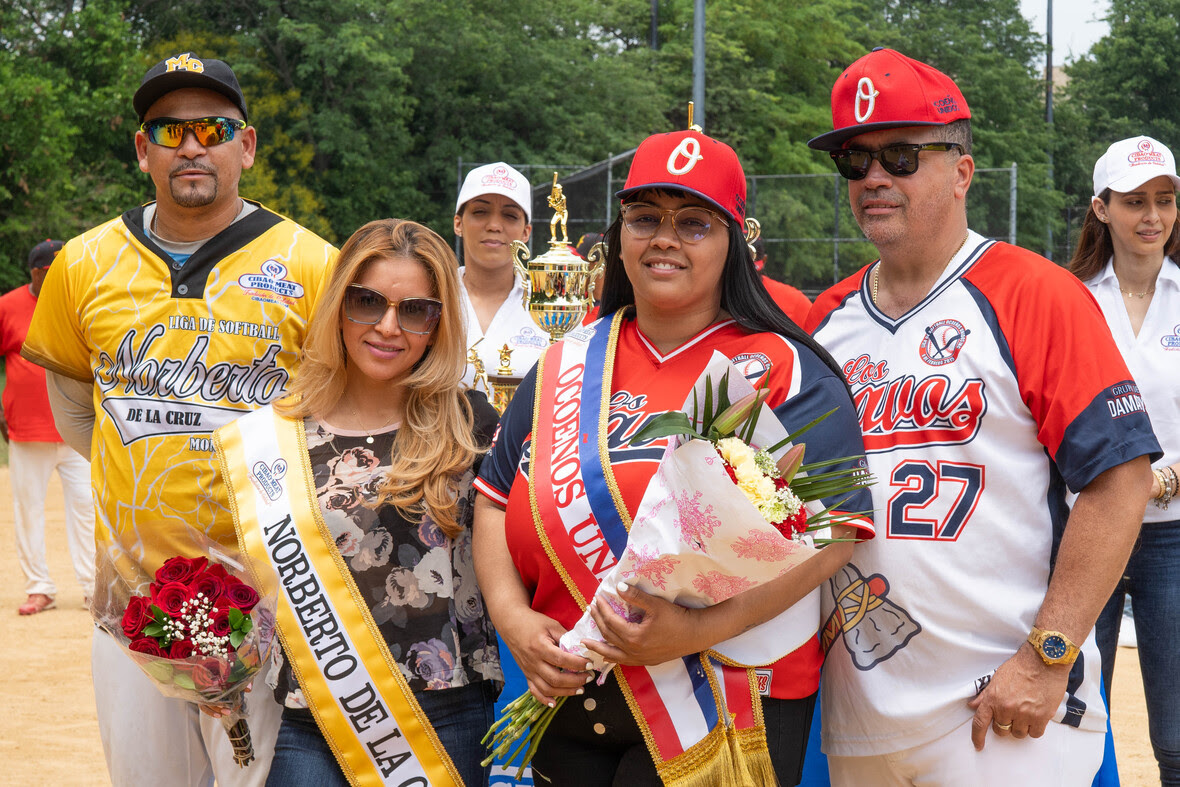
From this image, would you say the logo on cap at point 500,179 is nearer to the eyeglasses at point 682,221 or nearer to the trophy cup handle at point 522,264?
the trophy cup handle at point 522,264

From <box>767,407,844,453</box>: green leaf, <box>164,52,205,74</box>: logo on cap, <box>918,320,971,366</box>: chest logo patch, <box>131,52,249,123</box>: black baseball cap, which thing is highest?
<box>164,52,205,74</box>: logo on cap

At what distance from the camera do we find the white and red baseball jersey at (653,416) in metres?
2.59

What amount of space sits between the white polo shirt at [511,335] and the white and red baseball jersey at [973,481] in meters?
2.49

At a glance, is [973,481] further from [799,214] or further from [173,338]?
[799,214]

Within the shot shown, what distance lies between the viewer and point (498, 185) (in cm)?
564

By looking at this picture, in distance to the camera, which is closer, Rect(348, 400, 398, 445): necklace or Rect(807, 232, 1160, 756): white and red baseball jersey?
Rect(807, 232, 1160, 756): white and red baseball jersey

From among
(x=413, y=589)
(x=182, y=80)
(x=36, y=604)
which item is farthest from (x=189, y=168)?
(x=36, y=604)

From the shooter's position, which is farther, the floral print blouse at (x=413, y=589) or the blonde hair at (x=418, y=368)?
the blonde hair at (x=418, y=368)

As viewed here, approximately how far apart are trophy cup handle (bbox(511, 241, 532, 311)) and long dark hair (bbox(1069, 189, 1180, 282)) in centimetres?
221

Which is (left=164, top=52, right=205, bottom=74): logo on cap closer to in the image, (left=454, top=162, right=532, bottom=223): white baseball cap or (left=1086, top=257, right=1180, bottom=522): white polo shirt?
(left=454, top=162, right=532, bottom=223): white baseball cap

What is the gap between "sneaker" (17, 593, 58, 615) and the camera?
28.9ft

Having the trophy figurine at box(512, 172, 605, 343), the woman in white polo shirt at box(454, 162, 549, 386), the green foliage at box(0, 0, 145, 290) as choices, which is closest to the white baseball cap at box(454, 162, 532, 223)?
the woman in white polo shirt at box(454, 162, 549, 386)

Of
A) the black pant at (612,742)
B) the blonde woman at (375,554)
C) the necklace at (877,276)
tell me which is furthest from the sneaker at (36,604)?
the necklace at (877,276)

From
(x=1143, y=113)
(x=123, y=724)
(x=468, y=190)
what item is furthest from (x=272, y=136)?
(x=1143, y=113)
